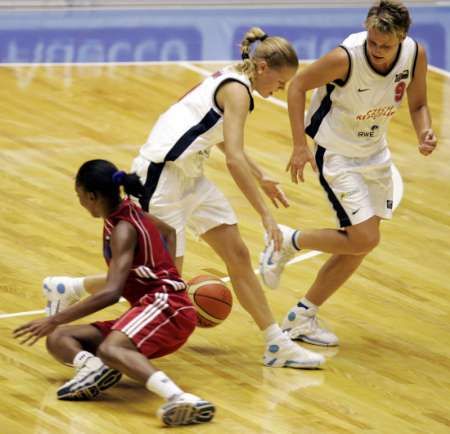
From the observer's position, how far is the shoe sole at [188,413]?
19.1 ft

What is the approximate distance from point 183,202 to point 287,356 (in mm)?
891

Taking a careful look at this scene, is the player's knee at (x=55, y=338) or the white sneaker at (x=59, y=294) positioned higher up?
the player's knee at (x=55, y=338)

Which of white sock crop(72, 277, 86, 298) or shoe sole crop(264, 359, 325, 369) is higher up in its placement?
white sock crop(72, 277, 86, 298)

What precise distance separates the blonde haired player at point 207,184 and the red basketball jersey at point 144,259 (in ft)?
1.29

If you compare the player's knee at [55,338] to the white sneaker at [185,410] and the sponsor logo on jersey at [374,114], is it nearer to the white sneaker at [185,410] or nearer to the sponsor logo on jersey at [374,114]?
the white sneaker at [185,410]

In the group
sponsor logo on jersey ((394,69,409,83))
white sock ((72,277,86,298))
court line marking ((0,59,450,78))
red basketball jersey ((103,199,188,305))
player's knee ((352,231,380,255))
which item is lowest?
court line marking ((0,59,450,78))

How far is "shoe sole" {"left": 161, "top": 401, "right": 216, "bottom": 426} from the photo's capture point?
5816mm

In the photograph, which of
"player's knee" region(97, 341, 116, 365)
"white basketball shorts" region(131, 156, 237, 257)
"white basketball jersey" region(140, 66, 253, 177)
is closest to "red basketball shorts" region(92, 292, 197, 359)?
"player's knee" region(97, 341, 116, 365)

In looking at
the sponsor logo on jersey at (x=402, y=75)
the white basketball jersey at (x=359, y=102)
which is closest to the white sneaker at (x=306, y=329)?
the white basketball jersey at (x=359, y=102)

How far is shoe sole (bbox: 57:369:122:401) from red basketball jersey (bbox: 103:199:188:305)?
374 millimetres

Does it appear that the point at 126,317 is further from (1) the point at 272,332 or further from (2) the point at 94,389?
(1) the point at 272,332

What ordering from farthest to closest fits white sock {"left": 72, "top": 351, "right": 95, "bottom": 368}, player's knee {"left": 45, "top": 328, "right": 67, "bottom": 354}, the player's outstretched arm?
the player's outstretched arm < player's knee {"left": 45, "top": 328, "right": 67, "bottom": 354} < white sock {"left": 72, "top": 351, "right": 95, "bottom": 368}

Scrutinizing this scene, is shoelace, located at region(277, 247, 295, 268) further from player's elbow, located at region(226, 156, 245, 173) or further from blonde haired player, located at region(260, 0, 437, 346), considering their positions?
player's elbow, located at region(226, 156, 245, 173)

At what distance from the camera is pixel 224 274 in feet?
26.9
